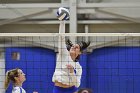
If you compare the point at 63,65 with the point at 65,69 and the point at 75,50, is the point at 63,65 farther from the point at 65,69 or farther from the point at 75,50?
the point at 75,50

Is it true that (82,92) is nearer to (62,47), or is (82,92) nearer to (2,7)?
(62,47)

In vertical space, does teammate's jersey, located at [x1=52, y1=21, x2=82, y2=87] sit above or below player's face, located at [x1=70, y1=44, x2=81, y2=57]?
below

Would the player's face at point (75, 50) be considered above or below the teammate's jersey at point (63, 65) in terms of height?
above

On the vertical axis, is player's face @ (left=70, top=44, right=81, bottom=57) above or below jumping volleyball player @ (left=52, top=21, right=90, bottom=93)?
above

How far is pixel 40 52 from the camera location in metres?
8.27

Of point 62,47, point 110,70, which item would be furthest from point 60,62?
point 110,70

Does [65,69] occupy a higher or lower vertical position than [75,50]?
lower

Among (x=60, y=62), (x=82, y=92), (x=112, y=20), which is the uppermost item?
(x=112, y=20)

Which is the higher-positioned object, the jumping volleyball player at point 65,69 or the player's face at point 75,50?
the player's face at point 75,50

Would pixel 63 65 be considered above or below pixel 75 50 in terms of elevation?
below

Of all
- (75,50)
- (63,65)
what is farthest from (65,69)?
(75,50)

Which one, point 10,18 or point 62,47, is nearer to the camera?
point 62,47

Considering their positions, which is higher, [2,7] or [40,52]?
[2,7]

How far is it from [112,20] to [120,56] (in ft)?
2.74
